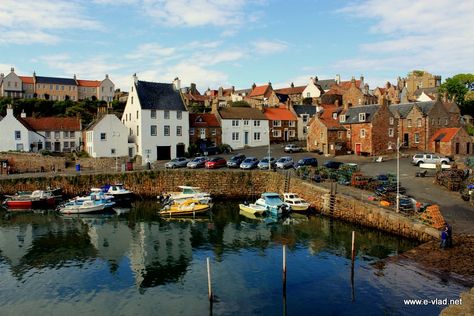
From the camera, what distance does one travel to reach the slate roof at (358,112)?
64106 mm

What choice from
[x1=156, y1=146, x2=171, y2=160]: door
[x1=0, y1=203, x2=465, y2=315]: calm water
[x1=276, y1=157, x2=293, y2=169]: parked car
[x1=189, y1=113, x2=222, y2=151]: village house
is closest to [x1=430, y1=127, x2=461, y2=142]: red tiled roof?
[x1=276, y1=157, x2=293, y2=169]: parked car

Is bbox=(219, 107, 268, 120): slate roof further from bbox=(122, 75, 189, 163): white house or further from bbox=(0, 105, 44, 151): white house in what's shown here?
bbox=(0, 105, 44, 151): white house

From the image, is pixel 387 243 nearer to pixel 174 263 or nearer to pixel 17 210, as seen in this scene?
pixel 174 263

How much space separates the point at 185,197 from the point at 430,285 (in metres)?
30.1

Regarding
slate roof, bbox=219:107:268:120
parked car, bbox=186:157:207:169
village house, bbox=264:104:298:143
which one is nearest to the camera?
parked car, bbox=186:157:207:169

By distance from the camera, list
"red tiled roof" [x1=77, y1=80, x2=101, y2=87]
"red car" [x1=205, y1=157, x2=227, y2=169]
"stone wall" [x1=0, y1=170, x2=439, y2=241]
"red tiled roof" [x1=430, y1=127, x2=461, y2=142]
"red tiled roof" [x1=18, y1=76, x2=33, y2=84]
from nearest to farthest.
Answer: "stone wall" [x1=0, y1=170, x2=439, y2=241] → "red car" [x1=205, y1=157, x2=227, y2=169] → "red tiled roof" [x1=430, y1=127, x2=461, y2=142] → "red tiled roof" [x1=18, y1=76, x2=33, y2=84] → "red tiled roof" [x1=77, y1=80, x2=101, y2=87]

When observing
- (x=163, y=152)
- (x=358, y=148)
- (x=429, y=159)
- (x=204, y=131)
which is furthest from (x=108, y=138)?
(x=429, y=159)

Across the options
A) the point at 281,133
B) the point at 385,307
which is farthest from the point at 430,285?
the point at 281,133

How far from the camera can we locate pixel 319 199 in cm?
4256

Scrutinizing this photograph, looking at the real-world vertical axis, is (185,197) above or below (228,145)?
below

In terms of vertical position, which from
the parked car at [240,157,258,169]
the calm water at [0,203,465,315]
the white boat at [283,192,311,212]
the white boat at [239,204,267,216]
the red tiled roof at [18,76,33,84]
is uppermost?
the red tiled roof at [18,76,33,84]

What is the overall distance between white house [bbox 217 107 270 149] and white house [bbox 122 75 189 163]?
9193 millimetres

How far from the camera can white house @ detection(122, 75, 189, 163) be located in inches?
2562

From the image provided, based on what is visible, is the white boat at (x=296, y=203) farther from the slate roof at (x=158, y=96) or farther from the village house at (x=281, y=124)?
the village house at (x=281, y=124)
